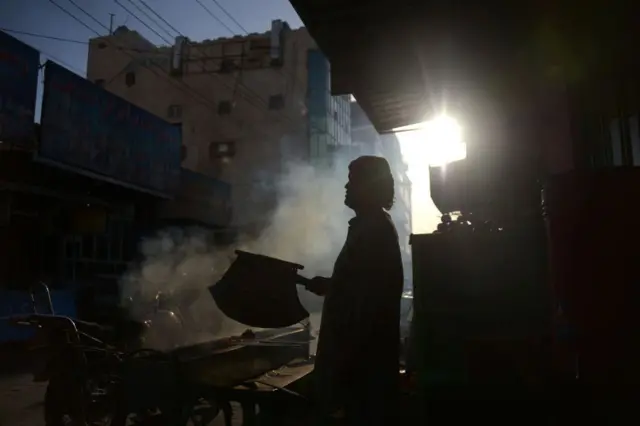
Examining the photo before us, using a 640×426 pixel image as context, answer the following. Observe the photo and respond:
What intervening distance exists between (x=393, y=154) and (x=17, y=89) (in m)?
51.4

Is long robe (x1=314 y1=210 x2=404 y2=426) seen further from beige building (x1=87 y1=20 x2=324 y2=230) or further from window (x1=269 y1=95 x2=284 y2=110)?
window (x1=269 y1=95 x2=284 y2=110)

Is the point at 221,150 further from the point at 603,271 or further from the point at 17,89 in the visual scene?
the point at 603,271

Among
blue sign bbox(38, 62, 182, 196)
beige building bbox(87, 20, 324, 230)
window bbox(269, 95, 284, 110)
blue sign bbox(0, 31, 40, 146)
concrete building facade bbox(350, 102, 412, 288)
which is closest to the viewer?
blue sign bbox(0, 31, 40, 146)

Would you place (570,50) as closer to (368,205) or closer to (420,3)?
(420,3)

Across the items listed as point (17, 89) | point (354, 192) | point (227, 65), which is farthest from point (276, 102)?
point (354, 192)

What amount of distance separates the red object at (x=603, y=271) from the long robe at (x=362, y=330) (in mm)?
1263

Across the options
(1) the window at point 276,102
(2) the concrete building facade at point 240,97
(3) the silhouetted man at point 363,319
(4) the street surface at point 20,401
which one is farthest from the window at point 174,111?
(3) the silhouetted man at point 363,319

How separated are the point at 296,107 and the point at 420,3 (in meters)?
28.1

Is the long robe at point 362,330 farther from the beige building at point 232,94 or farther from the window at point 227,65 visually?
the window at point 227,65

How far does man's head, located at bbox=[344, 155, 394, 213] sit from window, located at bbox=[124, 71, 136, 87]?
117 feet

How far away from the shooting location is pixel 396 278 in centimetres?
270

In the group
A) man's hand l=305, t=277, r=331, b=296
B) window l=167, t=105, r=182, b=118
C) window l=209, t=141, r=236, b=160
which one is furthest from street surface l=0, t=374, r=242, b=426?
window l=167, t=105, r=182, b=118

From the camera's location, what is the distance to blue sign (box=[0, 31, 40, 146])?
11898 mm

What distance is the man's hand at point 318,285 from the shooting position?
2.79 meters
